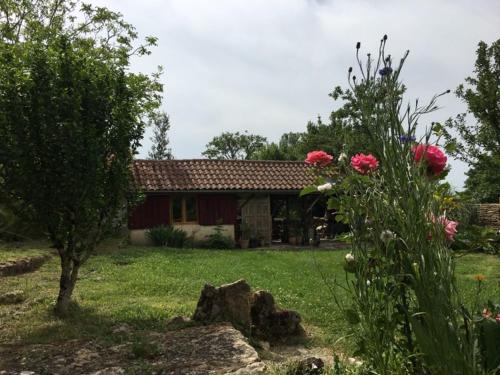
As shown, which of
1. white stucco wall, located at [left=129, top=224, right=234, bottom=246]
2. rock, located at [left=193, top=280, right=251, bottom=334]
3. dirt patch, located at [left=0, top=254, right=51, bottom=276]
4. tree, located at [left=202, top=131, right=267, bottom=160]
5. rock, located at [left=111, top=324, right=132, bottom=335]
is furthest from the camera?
tree, located at [left=202, top=131, right=267, bottom=160]

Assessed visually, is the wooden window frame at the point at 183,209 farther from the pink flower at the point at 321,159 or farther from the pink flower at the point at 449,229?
the pink flower at the point at 449,229

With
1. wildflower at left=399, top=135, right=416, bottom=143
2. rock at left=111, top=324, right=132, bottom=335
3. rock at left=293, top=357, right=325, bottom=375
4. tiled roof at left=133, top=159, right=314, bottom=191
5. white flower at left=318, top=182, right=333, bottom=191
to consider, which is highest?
tiled roof at left=133, top=159, right=314, bottom=191

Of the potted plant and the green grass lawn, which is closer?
the green grass lawn

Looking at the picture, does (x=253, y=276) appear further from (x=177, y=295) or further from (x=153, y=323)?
(x=153, y=323)

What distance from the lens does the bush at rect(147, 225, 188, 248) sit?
59.9 ft

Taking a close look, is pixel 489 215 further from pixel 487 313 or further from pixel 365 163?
pixel 365 163

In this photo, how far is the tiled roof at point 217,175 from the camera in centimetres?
1980

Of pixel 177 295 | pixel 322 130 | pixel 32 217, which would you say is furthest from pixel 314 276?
pixel 322 130

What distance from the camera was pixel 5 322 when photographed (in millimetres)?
6316

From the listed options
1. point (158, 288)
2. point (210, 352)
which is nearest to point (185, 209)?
point (158, 288)

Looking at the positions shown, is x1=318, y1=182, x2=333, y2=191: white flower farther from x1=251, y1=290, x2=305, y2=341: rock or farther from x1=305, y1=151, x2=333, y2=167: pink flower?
x1=251, y1=290, x2=305, y2=341: rock

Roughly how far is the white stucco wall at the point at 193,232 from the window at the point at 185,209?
1.27 feet

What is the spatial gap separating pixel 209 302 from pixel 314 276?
5.23m

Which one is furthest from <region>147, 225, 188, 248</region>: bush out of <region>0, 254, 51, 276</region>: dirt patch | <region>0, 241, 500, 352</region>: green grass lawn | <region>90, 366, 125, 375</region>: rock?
<region>90, 366, 125, 375</region>: rock
